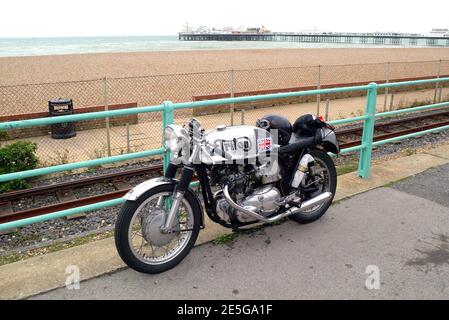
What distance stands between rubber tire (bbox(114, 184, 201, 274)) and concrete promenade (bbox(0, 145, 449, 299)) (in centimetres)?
8

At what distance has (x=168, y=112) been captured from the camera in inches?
166

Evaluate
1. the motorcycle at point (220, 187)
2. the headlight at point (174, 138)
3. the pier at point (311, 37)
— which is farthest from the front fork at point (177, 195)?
the pier at point (311, 37)

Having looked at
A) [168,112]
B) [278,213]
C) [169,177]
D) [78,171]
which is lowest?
[78,171]

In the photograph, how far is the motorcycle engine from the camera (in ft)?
12.9

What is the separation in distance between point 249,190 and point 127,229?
3.93 ft

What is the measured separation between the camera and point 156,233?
Answer: 367 cm

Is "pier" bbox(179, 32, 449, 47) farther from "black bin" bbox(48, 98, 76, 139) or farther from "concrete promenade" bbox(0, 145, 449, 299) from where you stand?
"concrete promenade" bbox(0, 145, 449, 299)

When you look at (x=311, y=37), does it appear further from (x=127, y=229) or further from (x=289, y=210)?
(x=127, y=229)

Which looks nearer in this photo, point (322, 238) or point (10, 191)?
point (322, 238)

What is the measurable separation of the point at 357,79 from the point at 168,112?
22.7 meters

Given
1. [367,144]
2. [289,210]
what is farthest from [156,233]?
[367,144]
